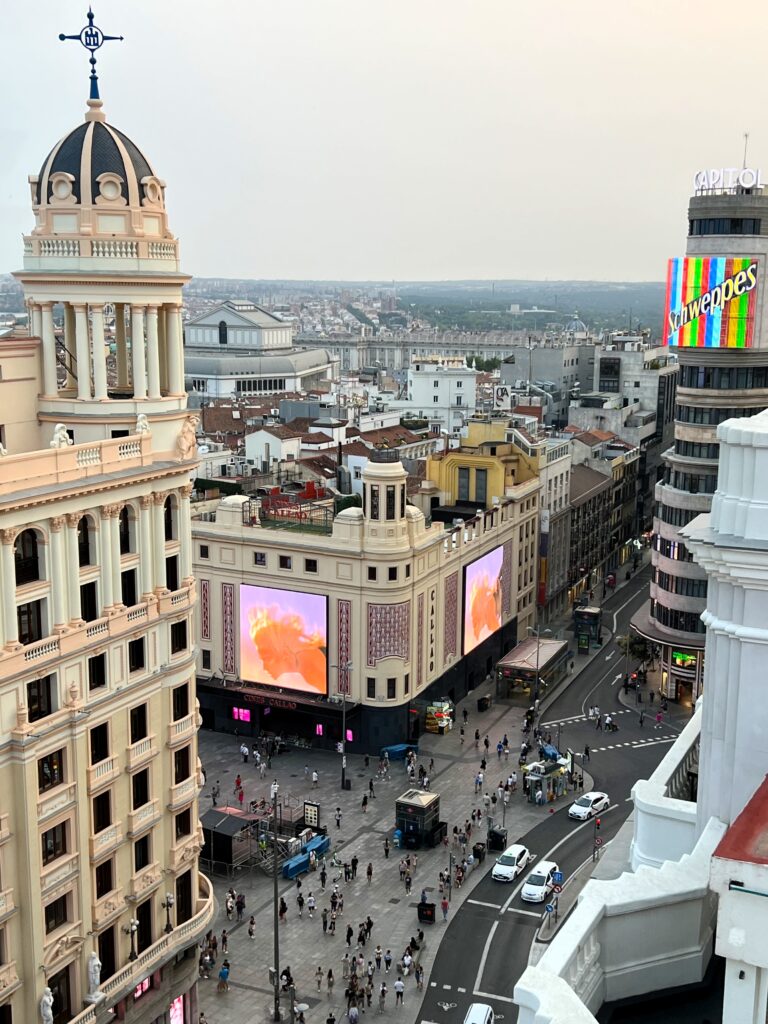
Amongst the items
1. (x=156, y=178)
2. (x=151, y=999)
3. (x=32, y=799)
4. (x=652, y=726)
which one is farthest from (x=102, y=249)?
(x=652, y=726)

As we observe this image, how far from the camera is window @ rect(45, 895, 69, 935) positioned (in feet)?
134

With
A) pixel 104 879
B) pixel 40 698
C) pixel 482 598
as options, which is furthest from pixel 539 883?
pixel 482 598

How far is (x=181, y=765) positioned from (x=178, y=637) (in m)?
5.25

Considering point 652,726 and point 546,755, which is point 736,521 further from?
point 652,726

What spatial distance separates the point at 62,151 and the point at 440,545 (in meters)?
51.4

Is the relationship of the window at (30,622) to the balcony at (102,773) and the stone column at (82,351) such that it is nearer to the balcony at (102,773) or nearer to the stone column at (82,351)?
the balcony at (102,773)

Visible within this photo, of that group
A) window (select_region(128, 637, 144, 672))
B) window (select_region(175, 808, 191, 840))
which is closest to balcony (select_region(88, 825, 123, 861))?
window (select_region(175, 808, 191, 840))

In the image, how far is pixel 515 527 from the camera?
107938 millimetres

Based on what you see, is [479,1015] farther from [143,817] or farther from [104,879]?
[104,879]

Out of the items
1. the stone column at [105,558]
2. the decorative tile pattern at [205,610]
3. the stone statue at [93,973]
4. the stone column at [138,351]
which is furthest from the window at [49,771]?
the decorative tile pattern at [205,610]

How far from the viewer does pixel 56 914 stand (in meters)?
41.3

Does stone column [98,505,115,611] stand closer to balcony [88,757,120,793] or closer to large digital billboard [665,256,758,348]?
balcony [88,757,120,793]

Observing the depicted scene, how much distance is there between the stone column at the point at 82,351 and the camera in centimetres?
4347

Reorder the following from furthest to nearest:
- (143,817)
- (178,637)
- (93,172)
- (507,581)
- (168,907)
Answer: (507,581), (178,637), (168,907), (143,817), (93,172)
